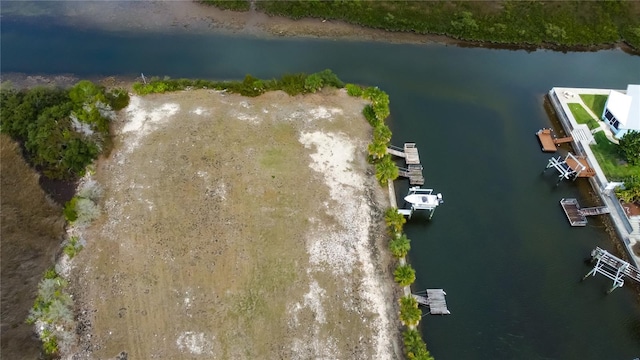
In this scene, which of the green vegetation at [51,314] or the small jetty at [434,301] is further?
the small jetty at [434,301]

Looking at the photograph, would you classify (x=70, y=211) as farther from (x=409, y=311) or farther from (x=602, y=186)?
(x=602, y=186)

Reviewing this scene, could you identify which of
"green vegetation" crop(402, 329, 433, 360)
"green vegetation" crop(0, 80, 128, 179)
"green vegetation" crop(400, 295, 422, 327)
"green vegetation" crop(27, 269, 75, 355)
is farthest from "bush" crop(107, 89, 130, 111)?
"green vegetation" crop(402, 329, 433, 360)

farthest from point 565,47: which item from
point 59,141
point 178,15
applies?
point 59,141

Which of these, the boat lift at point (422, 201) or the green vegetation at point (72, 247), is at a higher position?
the boat lift at point (422, 201)

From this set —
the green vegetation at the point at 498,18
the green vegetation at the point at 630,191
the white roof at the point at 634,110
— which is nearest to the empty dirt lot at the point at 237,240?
the green vegetation at the point at 498,18

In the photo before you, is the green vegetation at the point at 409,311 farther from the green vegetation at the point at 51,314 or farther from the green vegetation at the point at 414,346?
the green vegetation at the point at 51,314

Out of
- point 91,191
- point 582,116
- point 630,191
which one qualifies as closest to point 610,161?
point 630,191

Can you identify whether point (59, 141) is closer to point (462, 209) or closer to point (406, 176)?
point (406, 176)
